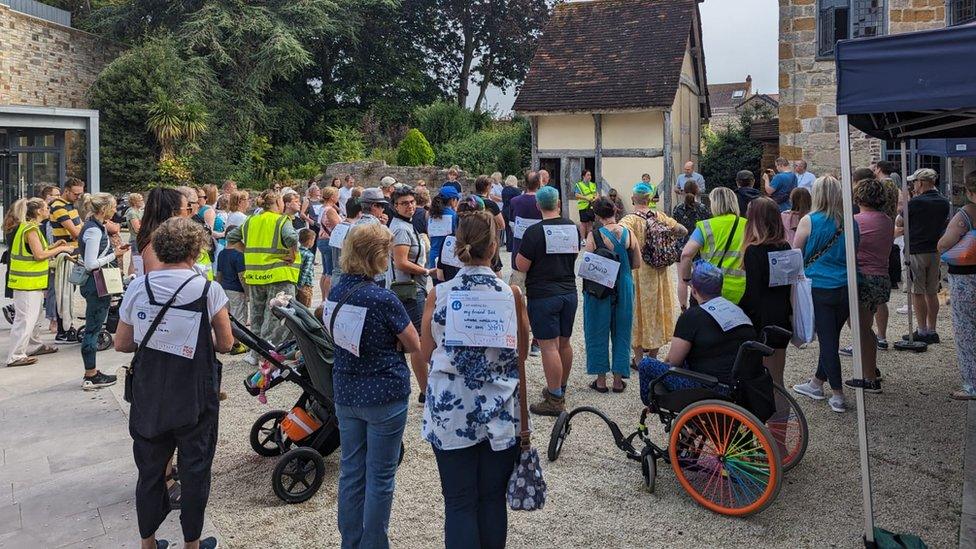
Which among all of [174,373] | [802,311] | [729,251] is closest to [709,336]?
[802,311]

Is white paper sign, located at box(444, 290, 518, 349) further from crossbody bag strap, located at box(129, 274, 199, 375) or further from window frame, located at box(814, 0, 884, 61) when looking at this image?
window frame, located at box(814, 0, 884, 61)

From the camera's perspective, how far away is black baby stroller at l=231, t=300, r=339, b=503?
433 centimetres

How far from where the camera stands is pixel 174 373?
341 centimetres

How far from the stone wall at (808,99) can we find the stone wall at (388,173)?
9300mm

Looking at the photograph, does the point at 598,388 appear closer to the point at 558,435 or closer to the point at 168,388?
the point at 558,435

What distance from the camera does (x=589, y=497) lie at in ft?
14.4

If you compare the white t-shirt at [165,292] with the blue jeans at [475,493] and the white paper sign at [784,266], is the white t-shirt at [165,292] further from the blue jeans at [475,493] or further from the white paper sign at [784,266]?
the white paper sign at [784,266]

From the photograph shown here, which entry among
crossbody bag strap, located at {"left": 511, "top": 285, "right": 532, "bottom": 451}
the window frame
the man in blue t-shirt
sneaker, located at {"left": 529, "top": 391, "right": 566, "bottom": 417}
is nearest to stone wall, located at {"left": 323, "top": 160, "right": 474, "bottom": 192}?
the window frame

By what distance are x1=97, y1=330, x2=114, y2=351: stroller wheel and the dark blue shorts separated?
530 centimetres

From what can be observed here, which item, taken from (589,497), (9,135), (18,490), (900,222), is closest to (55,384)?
(18,490)

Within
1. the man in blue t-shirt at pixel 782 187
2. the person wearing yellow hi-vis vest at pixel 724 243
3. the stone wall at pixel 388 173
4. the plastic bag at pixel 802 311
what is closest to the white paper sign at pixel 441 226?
the person wearing yellow hi-vis vest at pixel 724 243

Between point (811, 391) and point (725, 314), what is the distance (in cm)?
250

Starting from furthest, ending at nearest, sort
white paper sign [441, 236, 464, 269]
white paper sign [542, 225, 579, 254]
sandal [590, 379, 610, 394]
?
sandal [590, 379, 610, 394] < white paper sign [441, 236, 464, 269] < white paper sign [542, 225, 579, 254]

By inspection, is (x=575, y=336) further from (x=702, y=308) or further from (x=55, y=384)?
(x=55, y=384)
